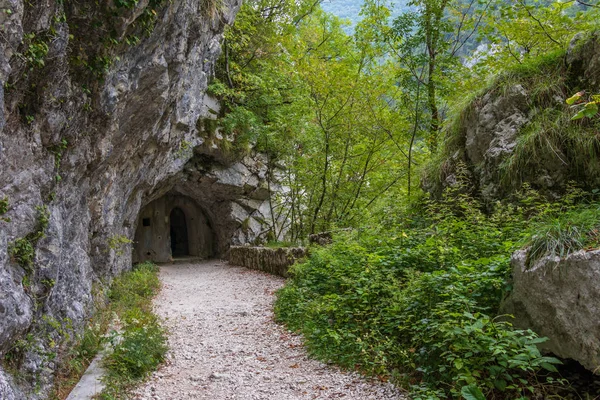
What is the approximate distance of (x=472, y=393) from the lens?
2.59 metres

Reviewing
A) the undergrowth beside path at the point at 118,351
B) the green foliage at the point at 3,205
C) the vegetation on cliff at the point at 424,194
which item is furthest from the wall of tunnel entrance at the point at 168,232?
the green foliage at the point at 3,205

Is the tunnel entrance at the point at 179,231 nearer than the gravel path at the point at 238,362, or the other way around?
the gravel path at the point at 238,362

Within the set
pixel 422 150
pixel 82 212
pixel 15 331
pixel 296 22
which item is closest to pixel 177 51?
pixel 82 212

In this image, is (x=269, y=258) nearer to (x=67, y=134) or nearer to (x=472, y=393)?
(x=67, y=134)

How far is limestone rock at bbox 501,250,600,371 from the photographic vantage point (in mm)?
2488

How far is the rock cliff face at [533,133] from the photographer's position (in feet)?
15.6

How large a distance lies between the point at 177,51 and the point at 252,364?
15.9 feet

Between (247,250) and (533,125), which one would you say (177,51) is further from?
(247,250)

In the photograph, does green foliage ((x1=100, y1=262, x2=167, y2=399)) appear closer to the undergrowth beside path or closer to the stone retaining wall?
the undergrowth beside path

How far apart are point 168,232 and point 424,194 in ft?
45.9

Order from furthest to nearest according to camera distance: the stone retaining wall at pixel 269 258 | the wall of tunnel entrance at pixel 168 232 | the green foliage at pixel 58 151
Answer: the wall of tunnel entrance at pixel 168 232
the stone retaining wall at pixel 269 258
the green foliage at pixel 58 151

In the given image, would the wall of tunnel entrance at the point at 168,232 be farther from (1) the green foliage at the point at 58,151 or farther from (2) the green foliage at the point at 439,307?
(1) the green foliage at the point at 58,151

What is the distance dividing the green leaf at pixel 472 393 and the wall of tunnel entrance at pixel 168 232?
1662cm

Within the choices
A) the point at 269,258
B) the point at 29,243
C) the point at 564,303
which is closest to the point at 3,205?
the point at 29,243
